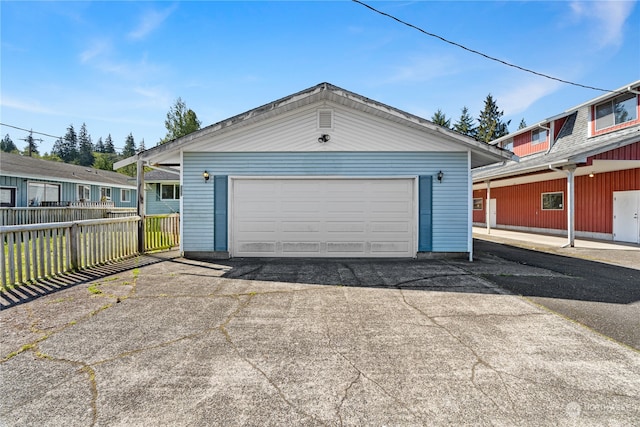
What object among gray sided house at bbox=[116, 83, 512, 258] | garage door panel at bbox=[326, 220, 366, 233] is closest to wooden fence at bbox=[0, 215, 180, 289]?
gray sided house at bbox=[116, 83, 512, 258]

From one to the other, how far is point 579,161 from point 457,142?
4.82 meters

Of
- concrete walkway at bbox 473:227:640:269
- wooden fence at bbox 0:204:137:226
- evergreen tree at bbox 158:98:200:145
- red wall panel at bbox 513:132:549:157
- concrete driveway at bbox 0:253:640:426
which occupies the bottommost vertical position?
concrete driveway at bbox 0:253:640:426

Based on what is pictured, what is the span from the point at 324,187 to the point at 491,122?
46.2m

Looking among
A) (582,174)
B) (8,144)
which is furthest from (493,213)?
(8,144)

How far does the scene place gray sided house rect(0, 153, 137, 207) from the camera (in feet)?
48.4

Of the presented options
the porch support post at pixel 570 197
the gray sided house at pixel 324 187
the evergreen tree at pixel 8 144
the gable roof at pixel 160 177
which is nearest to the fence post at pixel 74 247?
the gray sided house at pixel 324 187

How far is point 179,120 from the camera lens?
2820cm

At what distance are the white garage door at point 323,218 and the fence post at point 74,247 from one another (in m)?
3.27

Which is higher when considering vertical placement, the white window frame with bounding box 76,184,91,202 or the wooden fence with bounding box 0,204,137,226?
the white window frame with bounding box 76,184,91,202

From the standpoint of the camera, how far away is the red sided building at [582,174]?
10.2 meters

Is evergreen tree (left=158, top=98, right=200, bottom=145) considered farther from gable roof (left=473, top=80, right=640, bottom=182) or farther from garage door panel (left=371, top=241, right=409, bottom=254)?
garage door panel (left=371, top=241, right=409, bottom=254)

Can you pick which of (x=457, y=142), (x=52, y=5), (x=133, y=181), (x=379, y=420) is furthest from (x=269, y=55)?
(x=133, y=181)

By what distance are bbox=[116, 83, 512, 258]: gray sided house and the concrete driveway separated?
309 centimetres

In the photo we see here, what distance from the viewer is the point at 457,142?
7938 millimetres
